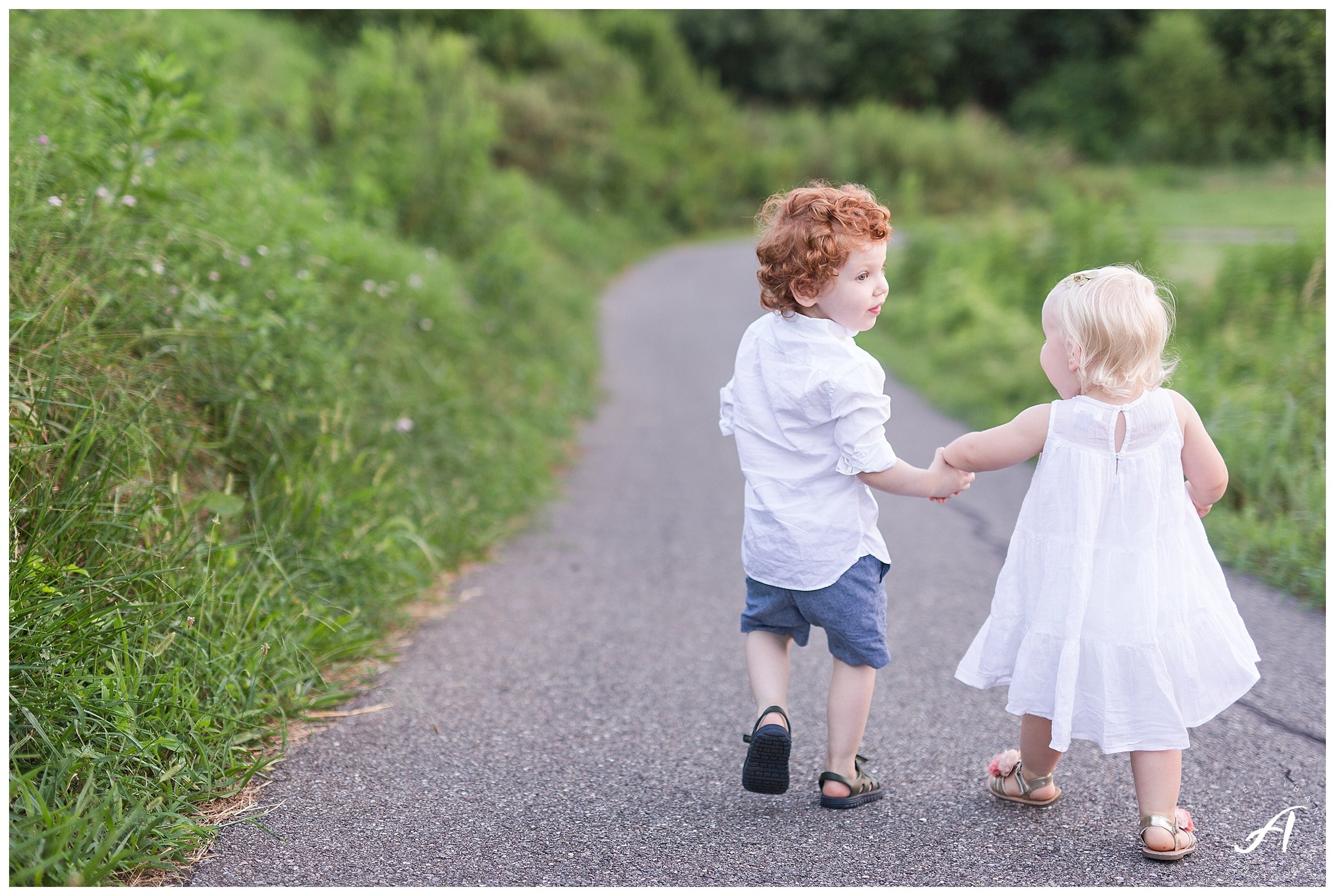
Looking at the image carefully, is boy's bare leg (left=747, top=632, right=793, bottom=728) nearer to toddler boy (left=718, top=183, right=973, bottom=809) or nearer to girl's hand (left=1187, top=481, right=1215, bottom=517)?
toddler boy (left=718, top=183, right=973, bottom=809)

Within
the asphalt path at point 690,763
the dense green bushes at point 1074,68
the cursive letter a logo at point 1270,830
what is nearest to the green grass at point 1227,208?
the dense green bushes at point 1074,68

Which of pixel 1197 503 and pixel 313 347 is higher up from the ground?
pixel 1197 503

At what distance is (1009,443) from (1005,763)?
94cm

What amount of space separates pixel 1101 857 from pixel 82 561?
293cm

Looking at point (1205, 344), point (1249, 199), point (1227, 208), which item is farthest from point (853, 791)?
point (1227, 208)

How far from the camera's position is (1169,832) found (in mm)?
2461

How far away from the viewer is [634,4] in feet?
97.5

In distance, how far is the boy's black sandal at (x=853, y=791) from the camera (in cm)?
275

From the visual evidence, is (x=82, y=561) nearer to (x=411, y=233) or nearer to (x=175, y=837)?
(x=175, y=837)

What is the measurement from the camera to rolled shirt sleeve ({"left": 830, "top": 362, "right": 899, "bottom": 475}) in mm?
2537

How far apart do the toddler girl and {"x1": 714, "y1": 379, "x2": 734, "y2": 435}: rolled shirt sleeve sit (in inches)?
25.2

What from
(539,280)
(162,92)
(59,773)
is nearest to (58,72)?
(162,92)

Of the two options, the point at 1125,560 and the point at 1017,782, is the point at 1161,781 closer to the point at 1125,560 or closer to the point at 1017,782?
the point at 1017,782

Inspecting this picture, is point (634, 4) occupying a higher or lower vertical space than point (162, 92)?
higher
